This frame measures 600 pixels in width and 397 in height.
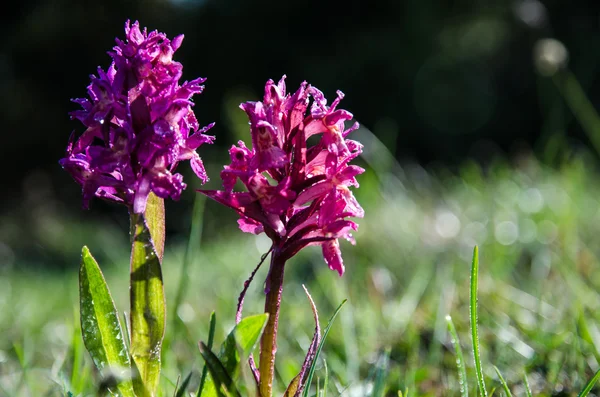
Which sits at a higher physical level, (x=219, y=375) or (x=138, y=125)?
(x=138, y=125)

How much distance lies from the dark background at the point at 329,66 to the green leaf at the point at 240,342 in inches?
347

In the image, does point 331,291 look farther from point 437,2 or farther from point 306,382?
point 437,2

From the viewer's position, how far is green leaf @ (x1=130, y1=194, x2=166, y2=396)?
1.02 m

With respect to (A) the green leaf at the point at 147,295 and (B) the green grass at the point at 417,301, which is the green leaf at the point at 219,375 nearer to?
(A) the green leaf at the point at 147,295

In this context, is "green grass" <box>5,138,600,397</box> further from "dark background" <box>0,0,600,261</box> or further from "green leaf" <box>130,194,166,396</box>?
"dark background" <box>0,0,600,261</box>

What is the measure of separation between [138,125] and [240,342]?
0.38m

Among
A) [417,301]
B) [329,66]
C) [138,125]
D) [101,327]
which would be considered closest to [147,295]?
[101,327]

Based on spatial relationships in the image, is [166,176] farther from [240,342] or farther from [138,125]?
[240,342]

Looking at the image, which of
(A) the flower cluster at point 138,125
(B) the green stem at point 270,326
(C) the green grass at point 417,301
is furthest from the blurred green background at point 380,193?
(A) the flower cluster at point 138,125

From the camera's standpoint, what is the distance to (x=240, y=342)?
100 centimetres

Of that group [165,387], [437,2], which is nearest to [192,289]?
[165,387]

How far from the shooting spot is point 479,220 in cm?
327

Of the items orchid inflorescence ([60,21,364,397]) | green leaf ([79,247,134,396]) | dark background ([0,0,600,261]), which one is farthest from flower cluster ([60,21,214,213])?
dark background ([0,0,600,261])

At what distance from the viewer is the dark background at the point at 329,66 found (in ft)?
39.4
